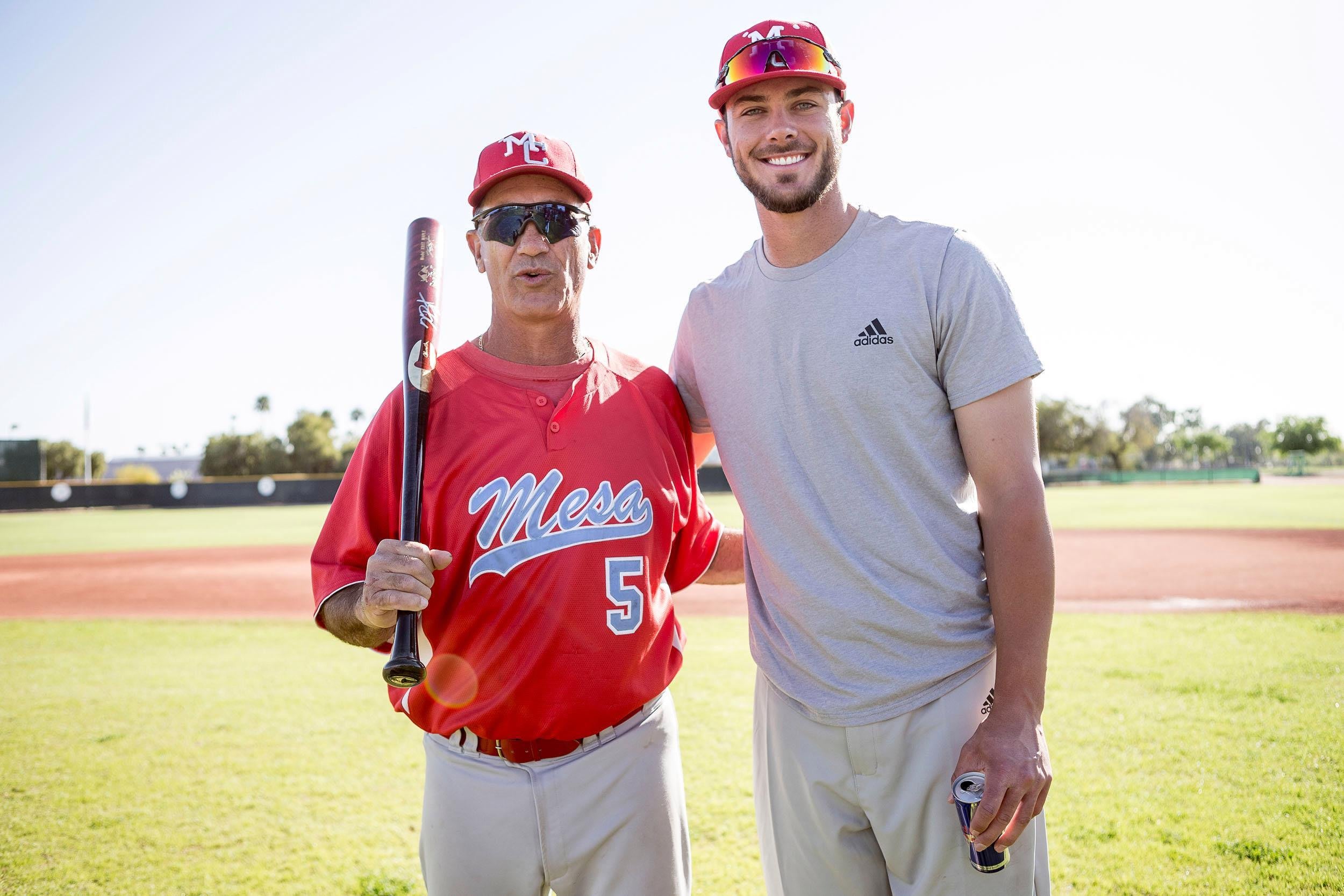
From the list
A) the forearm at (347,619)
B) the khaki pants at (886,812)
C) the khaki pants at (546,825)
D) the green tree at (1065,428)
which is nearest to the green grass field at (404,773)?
the khaki pants at (886,812)

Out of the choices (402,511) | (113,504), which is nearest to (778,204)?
(402,511)

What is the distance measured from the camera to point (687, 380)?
266cm

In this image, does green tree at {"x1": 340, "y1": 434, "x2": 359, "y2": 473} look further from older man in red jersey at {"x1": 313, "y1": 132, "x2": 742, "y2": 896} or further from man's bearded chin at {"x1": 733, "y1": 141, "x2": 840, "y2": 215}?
man's bearded chin at {"x1": 733, "y1": 141, "x2": 840, "y2": 215}

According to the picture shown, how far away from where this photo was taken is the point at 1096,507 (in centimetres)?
2922

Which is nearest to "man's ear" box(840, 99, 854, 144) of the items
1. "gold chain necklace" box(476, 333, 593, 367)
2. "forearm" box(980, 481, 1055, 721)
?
"gold chain necklace" box(476, 333, 593, 367)

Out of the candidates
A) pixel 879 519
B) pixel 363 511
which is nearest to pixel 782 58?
pixel 879 519

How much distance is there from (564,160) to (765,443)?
1.11 m

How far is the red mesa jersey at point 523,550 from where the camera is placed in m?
2.15

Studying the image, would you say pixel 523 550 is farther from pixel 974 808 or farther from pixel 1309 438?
pixel 1309 438

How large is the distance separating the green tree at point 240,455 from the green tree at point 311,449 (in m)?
0.82

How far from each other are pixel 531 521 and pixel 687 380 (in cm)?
75

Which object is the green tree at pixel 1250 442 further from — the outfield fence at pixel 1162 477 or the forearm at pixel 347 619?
the forearm at pixel 347 619

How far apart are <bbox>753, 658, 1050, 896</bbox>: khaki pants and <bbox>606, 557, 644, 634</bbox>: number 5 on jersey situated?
456 mm

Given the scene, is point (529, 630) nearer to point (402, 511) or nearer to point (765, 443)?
point (402, 511)
